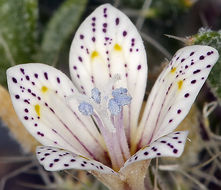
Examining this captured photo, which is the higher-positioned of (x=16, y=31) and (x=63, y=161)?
(x=16, y=31)

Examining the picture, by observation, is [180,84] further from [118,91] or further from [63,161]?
[63,161]

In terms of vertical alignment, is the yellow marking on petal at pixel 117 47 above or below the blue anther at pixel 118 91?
above

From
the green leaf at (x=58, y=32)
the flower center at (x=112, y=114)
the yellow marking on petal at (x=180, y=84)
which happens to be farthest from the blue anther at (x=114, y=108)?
the green leaf at (x=58, y=32)

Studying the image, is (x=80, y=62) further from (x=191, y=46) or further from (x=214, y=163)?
(x=214, y=163)

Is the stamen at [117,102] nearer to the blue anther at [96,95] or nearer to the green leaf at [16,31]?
the blue anther at [96,95]

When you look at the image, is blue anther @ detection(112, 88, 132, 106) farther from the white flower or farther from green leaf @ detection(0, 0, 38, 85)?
green leaf @ detection(0, 0, 38, 85)

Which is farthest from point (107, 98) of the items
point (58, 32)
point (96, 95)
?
point (58, 32)

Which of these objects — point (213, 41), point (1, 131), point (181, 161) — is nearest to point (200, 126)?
point (181, 161)
